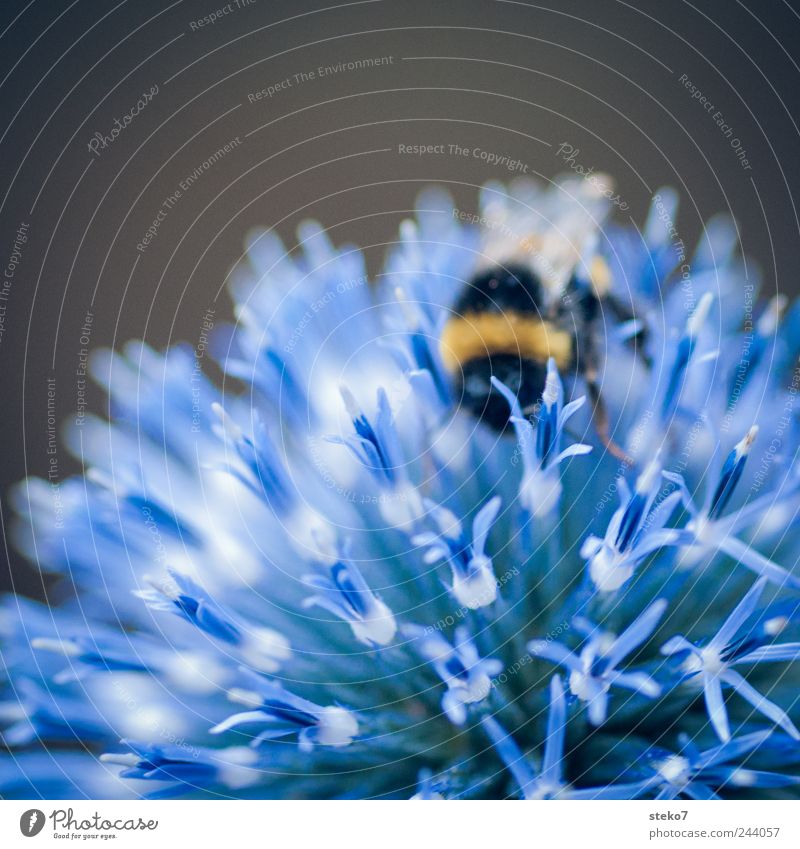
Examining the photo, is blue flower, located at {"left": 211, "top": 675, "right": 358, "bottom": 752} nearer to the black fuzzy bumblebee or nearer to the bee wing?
the black fuzzy bumblebee

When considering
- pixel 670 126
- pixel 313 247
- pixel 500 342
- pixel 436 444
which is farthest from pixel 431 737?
pixel 670 126

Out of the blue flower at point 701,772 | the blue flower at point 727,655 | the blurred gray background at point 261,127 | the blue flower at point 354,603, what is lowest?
the blue flower at point 701,772

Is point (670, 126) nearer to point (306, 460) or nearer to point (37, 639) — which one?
point (306, 460)

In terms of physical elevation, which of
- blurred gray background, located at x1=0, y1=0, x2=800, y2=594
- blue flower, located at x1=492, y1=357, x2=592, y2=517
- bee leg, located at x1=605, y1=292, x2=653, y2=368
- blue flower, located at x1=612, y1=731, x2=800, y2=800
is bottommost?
blue flower, located at x1=612, y1=731, x2=800, y2=800

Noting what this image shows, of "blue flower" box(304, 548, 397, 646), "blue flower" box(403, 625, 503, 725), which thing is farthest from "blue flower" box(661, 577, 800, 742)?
"blue flower" box(304, 548, 397, 646)

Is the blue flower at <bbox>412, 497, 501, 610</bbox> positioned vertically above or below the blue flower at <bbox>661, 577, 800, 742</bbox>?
above

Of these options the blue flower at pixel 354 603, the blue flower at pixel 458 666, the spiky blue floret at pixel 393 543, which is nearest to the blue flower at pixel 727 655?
the spiky blue floret at pixel 393 543

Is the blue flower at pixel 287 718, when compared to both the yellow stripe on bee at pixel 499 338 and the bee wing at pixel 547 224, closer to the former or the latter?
the yellow stripe on bee at pixel 499 338
